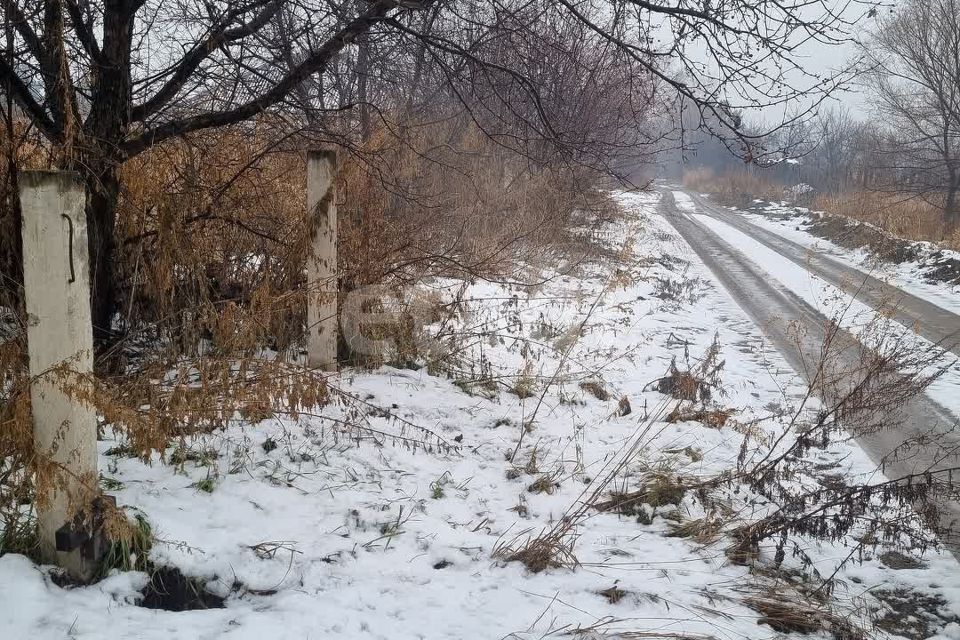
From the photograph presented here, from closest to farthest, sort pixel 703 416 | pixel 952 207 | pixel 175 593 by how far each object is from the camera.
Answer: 1. pixel 175 593
2. pixel 703 416
3. pixel 952 207

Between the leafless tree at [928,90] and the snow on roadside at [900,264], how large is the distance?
10.0ft

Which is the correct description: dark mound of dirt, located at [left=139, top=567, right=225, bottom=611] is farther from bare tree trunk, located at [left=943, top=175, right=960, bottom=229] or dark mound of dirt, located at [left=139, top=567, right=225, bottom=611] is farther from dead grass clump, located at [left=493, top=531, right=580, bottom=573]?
bare tree trunk, located at [left=943, top=175, right=960, bottom=229]

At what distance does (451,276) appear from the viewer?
21.5ft

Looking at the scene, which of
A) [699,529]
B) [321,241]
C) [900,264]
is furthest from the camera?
[900,264]

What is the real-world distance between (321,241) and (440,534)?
2422 mm

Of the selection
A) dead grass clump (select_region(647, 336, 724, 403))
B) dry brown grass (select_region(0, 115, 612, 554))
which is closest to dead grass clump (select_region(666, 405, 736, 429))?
dead grass clump (select_region(647, 336, 724, 403))

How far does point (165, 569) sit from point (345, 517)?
891mm

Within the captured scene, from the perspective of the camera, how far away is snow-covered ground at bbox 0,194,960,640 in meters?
2.73

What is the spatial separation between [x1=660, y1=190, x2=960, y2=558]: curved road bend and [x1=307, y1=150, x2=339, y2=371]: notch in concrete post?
12.2 feet

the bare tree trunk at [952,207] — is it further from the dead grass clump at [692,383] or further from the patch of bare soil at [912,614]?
the patch of bare soil at [912,614]

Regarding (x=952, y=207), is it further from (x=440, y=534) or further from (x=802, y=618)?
(x=440, y=534)

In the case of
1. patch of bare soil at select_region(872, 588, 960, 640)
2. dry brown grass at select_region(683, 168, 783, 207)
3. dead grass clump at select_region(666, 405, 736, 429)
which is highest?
dry brown grass at select_region(683, 168, 783, 207)

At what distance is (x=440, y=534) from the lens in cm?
348

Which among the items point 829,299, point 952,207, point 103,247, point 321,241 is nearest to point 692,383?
point 321,241
